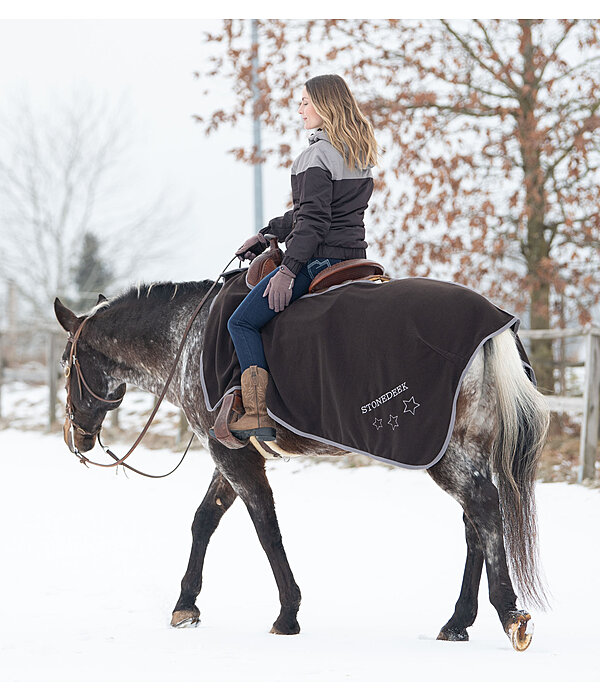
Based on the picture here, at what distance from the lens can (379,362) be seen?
142 inches

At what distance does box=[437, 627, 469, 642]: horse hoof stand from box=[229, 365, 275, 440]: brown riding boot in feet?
3.78

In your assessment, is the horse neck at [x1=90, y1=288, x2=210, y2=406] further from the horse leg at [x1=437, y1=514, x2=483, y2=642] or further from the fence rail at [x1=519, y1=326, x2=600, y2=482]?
the fence rail at [x1=519, y1=326, x2=600, y2=482]

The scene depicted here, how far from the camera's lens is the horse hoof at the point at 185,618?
13.8 feet

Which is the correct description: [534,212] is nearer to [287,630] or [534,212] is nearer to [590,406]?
[590,406]

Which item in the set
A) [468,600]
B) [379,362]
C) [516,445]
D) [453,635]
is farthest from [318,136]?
[453,635]

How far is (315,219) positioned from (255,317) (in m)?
0.53

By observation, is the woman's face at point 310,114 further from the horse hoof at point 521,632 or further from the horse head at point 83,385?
the horse hoof at point 521,632

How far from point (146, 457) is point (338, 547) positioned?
5.40 m

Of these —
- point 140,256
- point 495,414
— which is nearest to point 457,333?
point 495,414

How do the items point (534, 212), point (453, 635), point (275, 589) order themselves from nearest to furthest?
point (453, 635) → point (275, 589) → point (534, 212)

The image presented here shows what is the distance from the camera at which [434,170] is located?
9.18 m

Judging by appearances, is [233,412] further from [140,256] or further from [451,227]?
[140,256]

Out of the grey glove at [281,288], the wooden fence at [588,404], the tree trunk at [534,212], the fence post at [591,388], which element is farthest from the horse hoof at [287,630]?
the tree trunk at [534,212]

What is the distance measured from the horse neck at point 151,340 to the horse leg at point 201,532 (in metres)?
0.52
